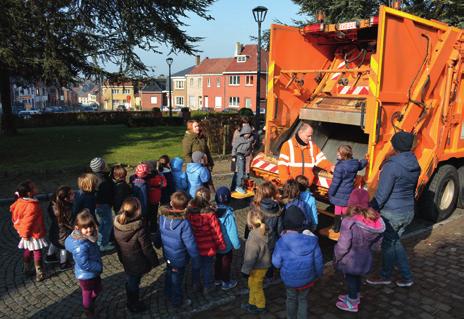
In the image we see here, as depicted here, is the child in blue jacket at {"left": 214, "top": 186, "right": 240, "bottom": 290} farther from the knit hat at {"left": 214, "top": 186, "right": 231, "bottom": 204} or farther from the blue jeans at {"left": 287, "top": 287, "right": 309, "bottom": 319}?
the blue jeans at {"left": 287, "top": 287, "right": 309, "bottom": 319}

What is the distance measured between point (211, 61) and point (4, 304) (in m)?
59.9

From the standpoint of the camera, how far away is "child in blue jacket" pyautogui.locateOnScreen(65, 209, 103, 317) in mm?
3662

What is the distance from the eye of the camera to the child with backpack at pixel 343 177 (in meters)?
4.99

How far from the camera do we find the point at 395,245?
14.7ft

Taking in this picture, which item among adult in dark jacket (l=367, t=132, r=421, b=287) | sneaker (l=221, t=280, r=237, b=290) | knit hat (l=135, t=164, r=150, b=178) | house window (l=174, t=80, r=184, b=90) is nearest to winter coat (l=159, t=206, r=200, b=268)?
sneaker (l=221, t=280, r=237, b=290)

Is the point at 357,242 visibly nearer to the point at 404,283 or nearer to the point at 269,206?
the point at 269,206

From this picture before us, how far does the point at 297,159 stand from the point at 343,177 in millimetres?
702

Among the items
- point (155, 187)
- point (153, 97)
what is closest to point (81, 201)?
point (155, 187)

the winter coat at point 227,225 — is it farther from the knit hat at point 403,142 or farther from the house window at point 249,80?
the house window at point 249,80

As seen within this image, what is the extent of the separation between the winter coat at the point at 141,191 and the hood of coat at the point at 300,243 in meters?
2.53

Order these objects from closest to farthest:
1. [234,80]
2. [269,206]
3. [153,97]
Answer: [269,206]
[234,80]
[153,97]

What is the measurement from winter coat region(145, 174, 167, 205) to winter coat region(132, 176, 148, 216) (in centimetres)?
19

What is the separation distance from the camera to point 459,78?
627 cm

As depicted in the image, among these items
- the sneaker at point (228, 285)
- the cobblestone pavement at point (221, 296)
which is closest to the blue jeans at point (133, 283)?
the cobblestone pavement at point (221, 296)
